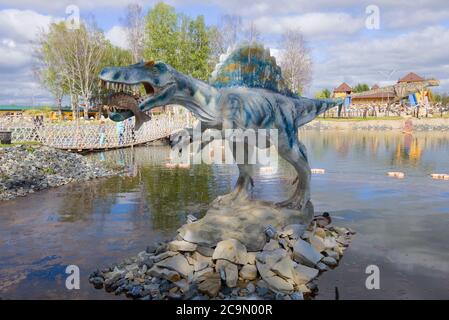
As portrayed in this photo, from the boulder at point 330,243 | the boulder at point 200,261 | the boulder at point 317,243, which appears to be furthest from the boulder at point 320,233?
the boulder at point 200,261

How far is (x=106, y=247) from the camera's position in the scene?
8.11m

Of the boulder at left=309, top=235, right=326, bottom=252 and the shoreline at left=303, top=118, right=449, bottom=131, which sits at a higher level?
the shoreline at left=303, top=118, right=449, bottom=131

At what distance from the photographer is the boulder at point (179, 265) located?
642 centimetres

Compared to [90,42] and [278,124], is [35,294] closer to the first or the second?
[278,124]

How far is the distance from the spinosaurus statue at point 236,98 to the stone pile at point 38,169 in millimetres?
Result: 8064

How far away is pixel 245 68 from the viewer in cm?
772

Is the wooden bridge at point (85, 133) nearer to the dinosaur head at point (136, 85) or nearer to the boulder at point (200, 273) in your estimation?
the dinosaur head at point (136, 85)

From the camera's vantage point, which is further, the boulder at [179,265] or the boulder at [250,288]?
the boulder at [179,265]

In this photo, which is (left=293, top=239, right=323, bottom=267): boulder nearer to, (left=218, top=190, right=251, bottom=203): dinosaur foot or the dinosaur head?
(left=218, top=190, right=251, bottom=203): dinosaur foot

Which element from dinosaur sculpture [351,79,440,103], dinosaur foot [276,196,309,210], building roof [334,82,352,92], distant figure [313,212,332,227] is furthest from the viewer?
building roof [334,82,352,92]

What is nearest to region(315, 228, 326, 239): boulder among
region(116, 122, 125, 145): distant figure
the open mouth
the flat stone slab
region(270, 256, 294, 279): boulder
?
the flat stone slab

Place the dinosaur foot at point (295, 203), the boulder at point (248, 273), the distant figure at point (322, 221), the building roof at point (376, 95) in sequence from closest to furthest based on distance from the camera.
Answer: the boulder at point (248, 273) < the dinosaur foot at point (295, 203) < the distant figure at point (322, 221) < the building roof at point (376, 95)

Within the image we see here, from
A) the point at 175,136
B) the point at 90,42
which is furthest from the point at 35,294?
the point at 90,42

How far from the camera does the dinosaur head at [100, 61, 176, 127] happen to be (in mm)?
5809
